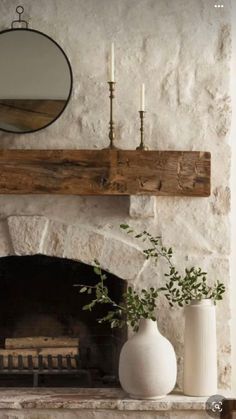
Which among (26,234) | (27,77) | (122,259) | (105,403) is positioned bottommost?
(105,403)

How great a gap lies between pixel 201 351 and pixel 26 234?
0.90 meters

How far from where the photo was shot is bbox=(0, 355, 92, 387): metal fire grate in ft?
12.3

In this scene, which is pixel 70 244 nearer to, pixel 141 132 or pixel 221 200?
pixel 141 132

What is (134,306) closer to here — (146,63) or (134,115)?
(134,115)

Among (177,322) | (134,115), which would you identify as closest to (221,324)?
(177,322)

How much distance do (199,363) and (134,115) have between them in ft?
3.63

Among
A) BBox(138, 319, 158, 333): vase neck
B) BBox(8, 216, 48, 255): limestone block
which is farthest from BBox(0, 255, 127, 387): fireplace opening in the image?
BBox(138, 319, 158, 333): vase neck

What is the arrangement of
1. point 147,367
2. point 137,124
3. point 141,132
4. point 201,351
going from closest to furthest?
point 147,367, point 201,351, point 141,132, point 137,124

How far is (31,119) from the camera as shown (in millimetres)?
3688

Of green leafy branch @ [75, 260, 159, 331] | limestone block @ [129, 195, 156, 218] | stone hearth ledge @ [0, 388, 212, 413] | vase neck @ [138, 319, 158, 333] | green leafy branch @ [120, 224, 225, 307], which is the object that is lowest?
stone hearth ledge @ [0, 388, 212, 413]

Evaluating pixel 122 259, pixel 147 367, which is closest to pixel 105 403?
pixel 147 367

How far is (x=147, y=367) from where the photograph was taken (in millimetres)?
3441

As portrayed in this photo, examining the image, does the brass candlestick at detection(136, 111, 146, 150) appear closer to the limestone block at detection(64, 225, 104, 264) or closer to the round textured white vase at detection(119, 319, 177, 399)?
the limestone block at detection(64, 225, 104, 264)

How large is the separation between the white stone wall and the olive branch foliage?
0.15 ft
